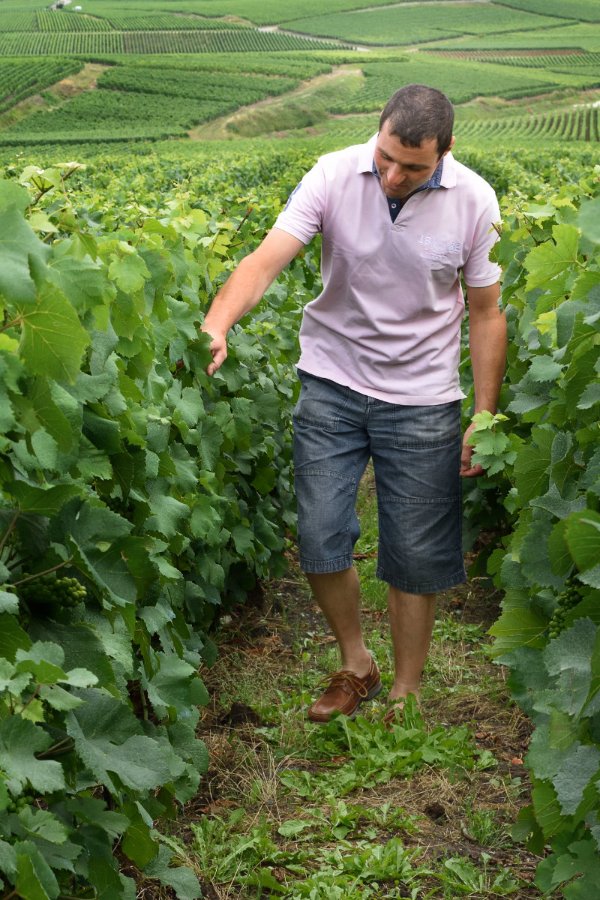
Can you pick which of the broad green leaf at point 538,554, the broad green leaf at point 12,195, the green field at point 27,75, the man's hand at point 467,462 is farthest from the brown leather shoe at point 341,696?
the green field at point 27,75

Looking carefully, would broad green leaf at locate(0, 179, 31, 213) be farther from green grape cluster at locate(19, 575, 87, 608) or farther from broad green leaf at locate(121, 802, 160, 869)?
broad green leaf at locate(121, 802, 160, 869)

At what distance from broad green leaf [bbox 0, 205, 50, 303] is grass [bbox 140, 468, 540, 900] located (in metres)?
2.01

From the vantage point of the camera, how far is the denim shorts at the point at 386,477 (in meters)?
3.96

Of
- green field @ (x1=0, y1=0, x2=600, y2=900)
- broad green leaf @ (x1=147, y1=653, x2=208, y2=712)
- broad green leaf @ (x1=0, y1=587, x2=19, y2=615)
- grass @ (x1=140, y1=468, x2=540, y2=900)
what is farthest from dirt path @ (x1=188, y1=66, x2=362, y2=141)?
broad green leaf @ (x1=0, y1=587, x2=19, y2=615)

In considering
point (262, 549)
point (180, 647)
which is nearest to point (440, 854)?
point (180, 647)

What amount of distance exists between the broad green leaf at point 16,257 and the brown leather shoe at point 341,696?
2.84m

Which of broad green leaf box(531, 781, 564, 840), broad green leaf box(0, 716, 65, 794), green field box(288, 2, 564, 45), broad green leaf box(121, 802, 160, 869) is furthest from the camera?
green field box(288, 2, 564, 45)

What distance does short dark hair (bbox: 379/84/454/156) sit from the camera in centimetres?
356

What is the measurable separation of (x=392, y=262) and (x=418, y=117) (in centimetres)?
52

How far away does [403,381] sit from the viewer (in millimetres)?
3926

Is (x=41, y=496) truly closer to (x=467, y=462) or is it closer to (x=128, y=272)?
(x=128, y=272)

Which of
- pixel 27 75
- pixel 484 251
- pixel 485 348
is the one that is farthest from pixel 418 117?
pixel 27 75

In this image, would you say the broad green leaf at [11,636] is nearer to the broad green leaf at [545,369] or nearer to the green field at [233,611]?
the green field at [233,611]

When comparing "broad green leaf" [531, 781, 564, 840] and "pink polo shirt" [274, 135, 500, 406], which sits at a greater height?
"pink polo shirt" [274, 135, 500, 406]
